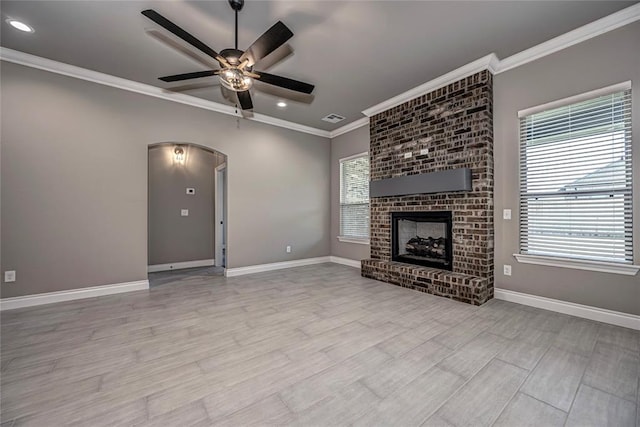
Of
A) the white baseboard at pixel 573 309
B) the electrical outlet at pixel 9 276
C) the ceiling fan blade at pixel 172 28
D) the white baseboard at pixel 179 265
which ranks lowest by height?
the white baseboard at pixel 179 265

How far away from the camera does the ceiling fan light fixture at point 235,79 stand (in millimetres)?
2436

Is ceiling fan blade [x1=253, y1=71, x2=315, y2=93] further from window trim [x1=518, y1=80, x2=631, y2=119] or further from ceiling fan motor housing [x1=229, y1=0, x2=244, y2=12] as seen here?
window trim [x1=518, y1=80, x2=631, y2=119]

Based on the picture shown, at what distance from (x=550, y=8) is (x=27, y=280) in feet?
21.0

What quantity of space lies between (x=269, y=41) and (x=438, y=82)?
268 centimetres

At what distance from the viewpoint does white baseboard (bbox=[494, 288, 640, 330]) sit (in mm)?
2467

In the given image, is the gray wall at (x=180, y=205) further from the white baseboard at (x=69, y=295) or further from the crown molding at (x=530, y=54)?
Result: the crown molding at (x=530, y=54)

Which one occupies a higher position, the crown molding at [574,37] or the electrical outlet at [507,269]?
the crown molding at [574,37]

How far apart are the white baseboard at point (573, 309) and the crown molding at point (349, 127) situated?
369 centimetres

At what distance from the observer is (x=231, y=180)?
4.77 metres

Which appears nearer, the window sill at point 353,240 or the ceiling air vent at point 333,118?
the ceiling air vent at point 333,118

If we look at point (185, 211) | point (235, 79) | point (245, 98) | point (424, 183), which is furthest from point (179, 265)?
point (424, 183)

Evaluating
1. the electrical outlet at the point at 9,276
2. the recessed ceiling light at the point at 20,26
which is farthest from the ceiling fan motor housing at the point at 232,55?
the electrical outlet at the point at 9,276

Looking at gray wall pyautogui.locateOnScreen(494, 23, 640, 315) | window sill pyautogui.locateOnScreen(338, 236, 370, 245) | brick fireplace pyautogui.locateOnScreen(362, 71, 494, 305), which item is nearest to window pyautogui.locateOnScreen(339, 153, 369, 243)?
window sill pyautogui.locateOnScreen(338, 236, 370, 245)

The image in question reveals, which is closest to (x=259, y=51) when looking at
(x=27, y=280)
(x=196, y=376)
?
(x=196, y=376)
